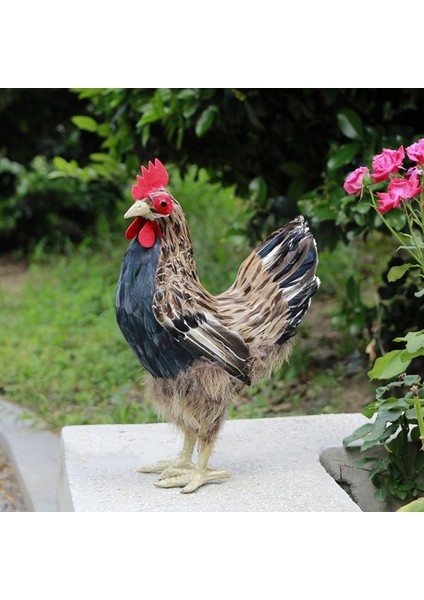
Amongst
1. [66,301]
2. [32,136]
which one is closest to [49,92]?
[32,136]

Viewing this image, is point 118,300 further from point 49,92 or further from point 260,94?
point 49,92

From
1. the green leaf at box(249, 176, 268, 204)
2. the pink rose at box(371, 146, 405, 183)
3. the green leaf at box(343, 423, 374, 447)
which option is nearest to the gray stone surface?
the green leaf at box(343, 423, 374, 447)

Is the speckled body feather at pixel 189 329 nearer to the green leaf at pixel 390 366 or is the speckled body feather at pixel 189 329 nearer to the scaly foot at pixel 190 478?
the scaly foot at pixel 190 478

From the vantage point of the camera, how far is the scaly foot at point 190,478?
353 centimetres

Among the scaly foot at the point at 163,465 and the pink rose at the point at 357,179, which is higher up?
the pink rose at the point at 357,179

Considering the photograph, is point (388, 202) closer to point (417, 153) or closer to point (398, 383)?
point (417, 153)

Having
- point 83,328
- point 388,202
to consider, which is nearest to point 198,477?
point 388,202

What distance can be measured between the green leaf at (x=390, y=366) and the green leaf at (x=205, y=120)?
6.13 feet

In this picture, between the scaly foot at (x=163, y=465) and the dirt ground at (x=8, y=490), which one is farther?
the dirt ground at (x=8, y=490)

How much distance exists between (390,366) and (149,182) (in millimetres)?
1108

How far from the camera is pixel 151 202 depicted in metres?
3.38

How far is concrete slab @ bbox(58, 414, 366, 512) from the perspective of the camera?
11.1 feet

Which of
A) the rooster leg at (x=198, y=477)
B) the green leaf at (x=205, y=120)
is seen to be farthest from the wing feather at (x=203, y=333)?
the green leaf at (x=205, y=120)

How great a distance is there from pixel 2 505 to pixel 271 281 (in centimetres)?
178
